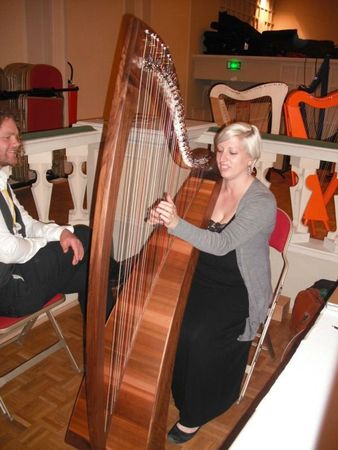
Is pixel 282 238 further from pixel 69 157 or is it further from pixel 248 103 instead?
pixel 248 103

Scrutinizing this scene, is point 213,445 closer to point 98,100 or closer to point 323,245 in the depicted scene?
point 323,245

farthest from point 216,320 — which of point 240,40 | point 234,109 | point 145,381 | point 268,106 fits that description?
point 240,40

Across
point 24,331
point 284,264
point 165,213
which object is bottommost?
point 24,331

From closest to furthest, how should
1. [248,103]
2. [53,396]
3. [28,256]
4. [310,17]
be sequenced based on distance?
[28,256] < [53,396] < [248,103] < [310,17]

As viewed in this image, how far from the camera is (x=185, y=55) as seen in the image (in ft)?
21.7


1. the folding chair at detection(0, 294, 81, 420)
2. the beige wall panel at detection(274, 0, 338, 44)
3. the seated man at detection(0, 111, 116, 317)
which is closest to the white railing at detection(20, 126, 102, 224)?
the seated man at detection(0, 111, 116, 317)

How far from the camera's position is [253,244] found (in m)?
1.69

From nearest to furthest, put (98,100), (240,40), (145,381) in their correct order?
(145,381)
(98,100)
(240,40)

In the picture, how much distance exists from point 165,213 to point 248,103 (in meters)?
2.23

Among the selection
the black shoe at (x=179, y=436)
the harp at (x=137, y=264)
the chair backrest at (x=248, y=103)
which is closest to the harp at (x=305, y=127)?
the chair backrest at (x=248, y=103)

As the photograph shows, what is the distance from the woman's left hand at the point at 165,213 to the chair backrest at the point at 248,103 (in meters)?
1.09

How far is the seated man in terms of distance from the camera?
1.47 metres

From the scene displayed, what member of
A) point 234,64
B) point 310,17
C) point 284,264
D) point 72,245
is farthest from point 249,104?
point 310,17

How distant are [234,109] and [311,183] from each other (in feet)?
3.42
